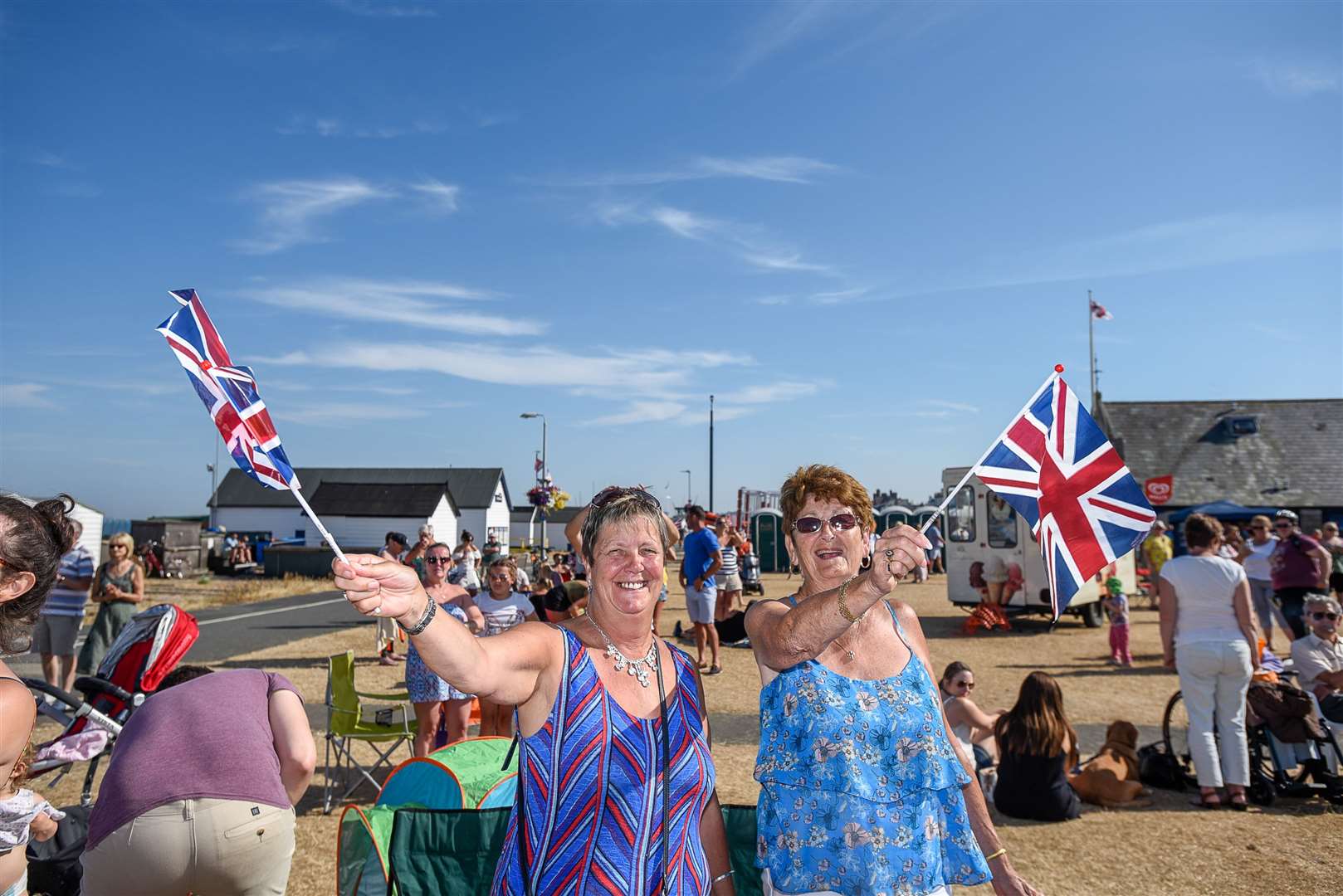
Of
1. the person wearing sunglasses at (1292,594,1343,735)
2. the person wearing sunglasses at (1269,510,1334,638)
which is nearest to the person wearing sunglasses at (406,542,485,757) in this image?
the person wearing sunglasses at (1292,594,1343,735)

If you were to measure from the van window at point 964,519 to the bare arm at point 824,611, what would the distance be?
15693 millimetres

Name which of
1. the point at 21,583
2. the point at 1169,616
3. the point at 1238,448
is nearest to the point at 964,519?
the point at 1169,616

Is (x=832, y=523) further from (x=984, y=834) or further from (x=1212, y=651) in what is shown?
(x=1212, y=651)

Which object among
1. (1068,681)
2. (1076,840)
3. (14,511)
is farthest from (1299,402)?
(14,511)

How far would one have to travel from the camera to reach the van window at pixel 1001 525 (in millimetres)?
16562

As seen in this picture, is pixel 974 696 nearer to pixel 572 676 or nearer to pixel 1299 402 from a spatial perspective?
pixel 572 676

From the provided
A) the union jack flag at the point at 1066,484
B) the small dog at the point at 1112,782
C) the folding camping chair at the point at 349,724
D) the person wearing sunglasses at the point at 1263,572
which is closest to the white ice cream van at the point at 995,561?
the person wearing sunglasses at the point at 1263,572

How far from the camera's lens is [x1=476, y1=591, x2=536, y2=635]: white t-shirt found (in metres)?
7.84

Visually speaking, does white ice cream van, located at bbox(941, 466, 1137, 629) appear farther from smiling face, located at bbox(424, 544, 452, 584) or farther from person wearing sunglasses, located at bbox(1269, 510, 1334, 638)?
smiling face, located at bbox(424, 544, 452, 584)

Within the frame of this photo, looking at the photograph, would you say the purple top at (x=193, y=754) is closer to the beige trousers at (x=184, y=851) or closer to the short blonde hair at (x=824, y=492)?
the beige trousers at (x=184, y=851)

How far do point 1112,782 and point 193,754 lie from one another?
6269 millimetres

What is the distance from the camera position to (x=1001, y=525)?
16828 millimetres

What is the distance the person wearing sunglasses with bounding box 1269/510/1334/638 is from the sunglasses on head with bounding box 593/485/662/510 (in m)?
11.4

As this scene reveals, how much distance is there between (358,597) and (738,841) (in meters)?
2.31
